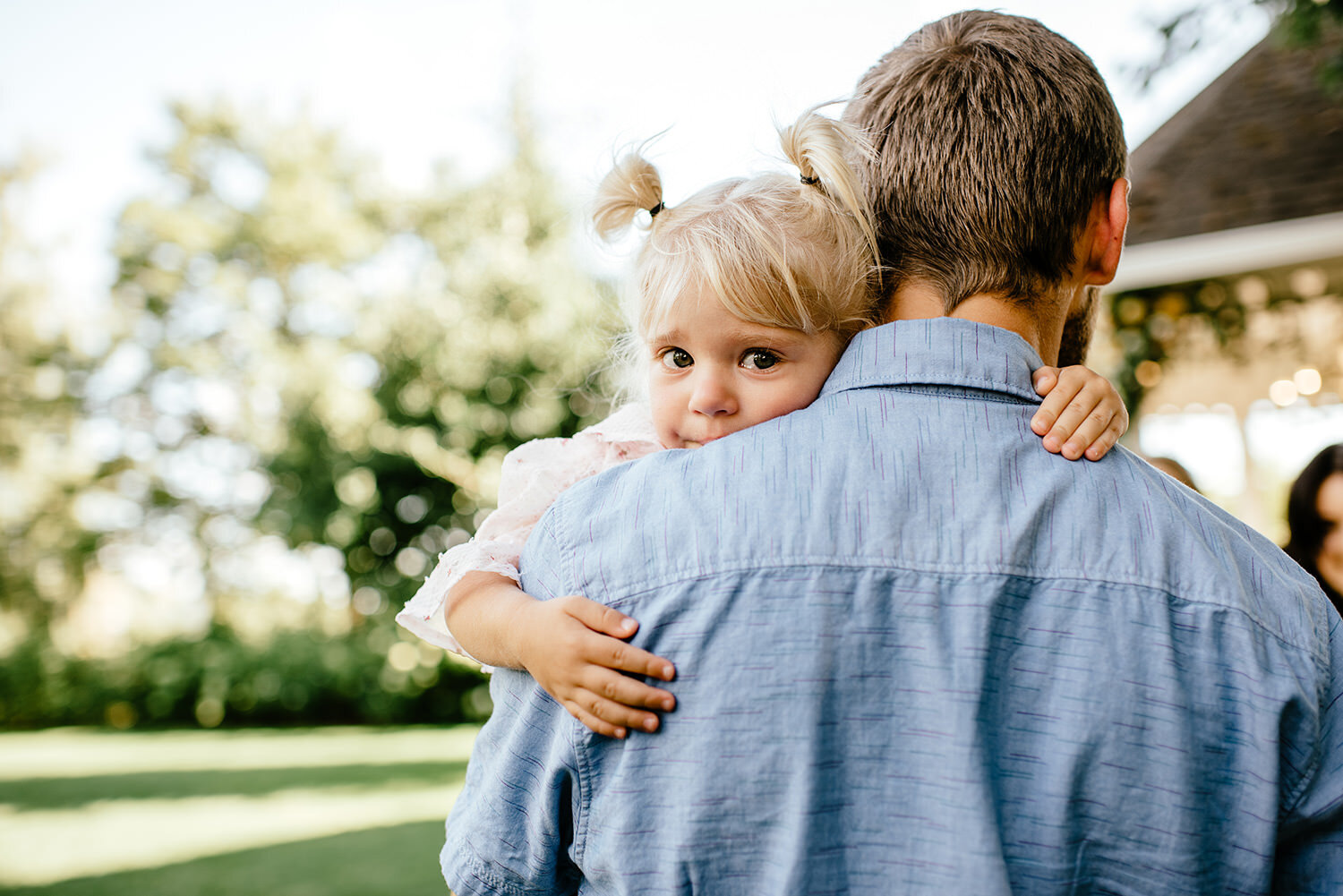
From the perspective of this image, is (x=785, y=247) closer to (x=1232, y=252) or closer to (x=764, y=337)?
(x=764, y=337)

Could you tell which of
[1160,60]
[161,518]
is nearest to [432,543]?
[161,518]

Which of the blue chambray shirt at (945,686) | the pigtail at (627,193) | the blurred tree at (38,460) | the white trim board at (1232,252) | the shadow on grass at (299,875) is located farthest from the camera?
the blurred tree at (38,460)

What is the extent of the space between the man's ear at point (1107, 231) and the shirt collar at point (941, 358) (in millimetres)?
176

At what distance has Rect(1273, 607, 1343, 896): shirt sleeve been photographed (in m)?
0.96

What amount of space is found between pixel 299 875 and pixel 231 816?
1.78 m

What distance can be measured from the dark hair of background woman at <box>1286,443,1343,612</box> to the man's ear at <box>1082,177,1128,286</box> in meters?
2.98

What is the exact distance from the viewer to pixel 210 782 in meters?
8.23

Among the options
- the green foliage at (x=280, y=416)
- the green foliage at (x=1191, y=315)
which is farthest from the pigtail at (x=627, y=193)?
→ the green foliage at (x=280, y=416)

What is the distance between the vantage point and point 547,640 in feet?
3.31

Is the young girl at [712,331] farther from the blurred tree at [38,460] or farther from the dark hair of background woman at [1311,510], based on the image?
the blurred tree at [38,460]

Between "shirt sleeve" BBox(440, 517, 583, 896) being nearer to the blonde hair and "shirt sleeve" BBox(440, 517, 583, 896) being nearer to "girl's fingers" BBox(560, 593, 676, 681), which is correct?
"girl's fingers" BBox(560, 593, 676, 681)

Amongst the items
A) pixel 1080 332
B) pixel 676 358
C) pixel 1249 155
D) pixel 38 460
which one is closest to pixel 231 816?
pixel 676 358

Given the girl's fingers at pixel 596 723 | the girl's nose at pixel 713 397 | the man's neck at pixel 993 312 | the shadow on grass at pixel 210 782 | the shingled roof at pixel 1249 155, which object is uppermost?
the shingled roof at pixel 1249 155

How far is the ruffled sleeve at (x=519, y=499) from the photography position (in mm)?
1323
